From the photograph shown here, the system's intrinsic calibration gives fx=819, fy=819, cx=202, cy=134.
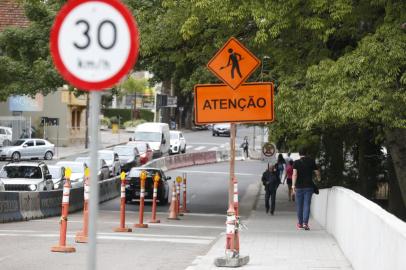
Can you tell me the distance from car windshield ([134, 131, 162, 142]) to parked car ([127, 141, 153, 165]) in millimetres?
3576

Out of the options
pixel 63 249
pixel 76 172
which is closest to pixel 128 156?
pixel 76 172

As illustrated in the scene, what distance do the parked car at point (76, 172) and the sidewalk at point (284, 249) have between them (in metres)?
11.2

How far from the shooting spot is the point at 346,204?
1300 cm

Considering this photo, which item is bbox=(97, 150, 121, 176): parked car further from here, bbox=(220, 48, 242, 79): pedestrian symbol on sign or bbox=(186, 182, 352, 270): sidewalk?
bbox=(220, 48, 242, 79): pedestrian symbol on sign

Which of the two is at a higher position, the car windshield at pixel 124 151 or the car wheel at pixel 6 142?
the car wheel at pixel 6 142

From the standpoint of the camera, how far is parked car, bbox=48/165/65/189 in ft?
98.8

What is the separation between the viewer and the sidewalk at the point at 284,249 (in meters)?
12.4

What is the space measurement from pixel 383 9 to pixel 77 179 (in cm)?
1708

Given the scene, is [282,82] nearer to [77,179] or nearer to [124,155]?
[77,179]

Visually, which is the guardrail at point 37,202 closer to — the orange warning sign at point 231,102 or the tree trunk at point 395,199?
the tree trunk at point 395,199

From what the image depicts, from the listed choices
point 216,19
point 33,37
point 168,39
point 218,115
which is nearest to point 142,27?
point 168,39

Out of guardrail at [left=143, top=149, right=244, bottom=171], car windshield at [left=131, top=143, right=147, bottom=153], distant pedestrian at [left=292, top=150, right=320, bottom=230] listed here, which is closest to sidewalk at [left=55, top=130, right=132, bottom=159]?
guardrail at [left=143, top=149, right=244, bottom=171]

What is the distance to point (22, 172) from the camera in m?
27.8

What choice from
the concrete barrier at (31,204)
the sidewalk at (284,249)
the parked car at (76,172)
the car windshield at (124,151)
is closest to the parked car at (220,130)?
the car windshield at (124,151)
